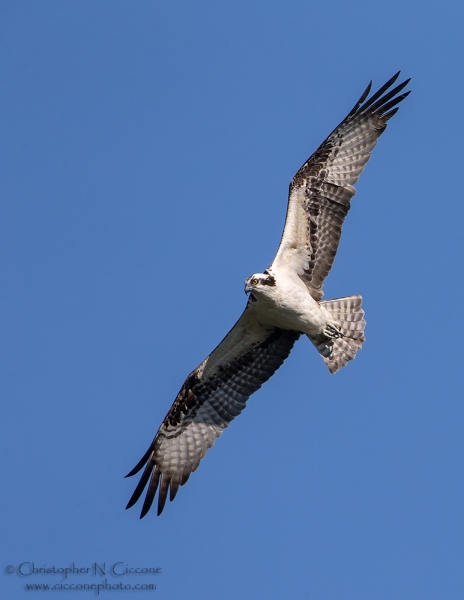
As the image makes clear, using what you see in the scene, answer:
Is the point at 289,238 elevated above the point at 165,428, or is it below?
above

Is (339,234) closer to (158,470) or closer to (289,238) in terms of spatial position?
(289,238)

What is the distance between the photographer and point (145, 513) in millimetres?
9289

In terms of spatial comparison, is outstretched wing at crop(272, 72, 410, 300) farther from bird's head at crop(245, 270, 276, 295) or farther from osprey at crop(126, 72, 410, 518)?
bird's head at crop(245, 270, 276, 295)

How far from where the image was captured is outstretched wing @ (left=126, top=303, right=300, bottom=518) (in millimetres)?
9625

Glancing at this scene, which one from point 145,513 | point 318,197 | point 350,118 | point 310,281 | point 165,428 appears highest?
point 350,118

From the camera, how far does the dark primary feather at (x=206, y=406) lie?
31.7 ft

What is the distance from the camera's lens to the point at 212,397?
9.91 m

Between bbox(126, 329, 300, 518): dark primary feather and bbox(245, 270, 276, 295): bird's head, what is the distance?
3.28 feet

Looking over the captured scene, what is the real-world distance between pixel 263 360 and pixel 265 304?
1.11 meters

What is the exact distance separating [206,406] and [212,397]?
134 millimetres

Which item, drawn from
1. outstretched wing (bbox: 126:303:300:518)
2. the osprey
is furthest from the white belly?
outstretched wing (bbox: 126:303:300:518)

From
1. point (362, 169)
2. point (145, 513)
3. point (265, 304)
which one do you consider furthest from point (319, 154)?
point (145, 513)

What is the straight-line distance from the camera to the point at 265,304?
8969mm

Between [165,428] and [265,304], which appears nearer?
[265,304]
